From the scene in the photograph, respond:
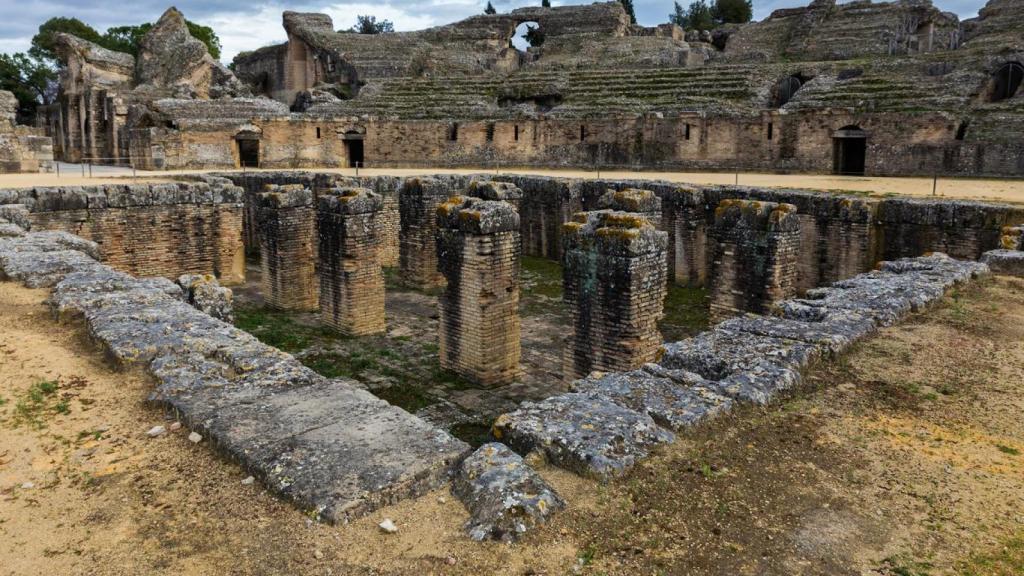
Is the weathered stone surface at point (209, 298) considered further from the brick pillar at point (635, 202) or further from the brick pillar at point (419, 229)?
the brick pillar at point (419, 229)

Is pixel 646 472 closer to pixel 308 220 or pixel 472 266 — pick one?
pixel 472 266

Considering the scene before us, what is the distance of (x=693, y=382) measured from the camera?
4.89 metres

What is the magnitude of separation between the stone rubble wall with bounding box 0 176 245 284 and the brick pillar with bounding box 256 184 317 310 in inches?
59.5

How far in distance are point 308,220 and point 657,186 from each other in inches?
268

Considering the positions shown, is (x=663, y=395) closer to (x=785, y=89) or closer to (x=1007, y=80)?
(x=1007, y=80)

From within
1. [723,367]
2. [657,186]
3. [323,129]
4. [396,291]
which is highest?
[323,129]

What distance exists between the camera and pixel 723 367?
523 cm

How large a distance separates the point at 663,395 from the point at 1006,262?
633 centimetres

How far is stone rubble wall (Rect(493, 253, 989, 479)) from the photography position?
13.2ft

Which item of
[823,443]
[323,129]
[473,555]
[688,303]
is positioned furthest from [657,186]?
[323,129]

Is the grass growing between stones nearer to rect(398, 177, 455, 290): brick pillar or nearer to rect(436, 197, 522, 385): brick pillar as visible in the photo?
rect(436, 197, 522, 385): brick pillar

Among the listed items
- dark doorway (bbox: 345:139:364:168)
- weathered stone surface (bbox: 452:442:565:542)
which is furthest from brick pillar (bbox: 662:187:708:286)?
dark doorway (bbox: 345:139:364:168)

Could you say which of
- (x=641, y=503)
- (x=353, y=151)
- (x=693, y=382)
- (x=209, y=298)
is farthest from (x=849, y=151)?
(x=641, y=503)

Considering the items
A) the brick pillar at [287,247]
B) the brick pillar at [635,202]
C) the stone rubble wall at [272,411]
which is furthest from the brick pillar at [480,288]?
the brick pillar at [287,247]
